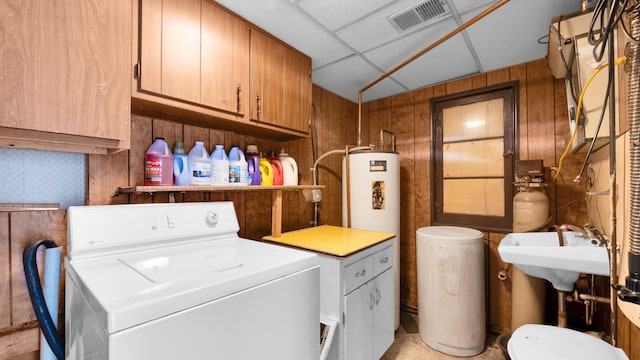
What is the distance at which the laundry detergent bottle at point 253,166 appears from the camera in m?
1.70

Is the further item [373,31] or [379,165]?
[379,165]

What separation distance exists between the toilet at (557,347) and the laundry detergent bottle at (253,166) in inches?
59.7

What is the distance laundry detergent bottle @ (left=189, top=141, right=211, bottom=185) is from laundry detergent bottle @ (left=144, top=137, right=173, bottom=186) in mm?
99

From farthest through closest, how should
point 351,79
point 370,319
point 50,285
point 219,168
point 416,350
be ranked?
point 351,79
point 416,350
point 370,319
point 219,168
point 50,285

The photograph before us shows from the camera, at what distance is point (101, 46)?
0.98 m

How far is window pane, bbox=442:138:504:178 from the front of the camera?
91.9 inches

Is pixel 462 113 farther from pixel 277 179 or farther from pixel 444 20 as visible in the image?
pixel 277 179

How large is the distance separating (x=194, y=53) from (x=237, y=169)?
2.00 feet

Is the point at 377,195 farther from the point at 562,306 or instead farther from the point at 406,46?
the point at 562,306

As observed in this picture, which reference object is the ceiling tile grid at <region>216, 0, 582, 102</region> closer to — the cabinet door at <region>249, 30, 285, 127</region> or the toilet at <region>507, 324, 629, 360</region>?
the cabinet door at <region>249, 30, 285, 127</region>

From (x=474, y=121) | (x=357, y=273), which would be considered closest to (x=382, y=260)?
(x=357, y=273)

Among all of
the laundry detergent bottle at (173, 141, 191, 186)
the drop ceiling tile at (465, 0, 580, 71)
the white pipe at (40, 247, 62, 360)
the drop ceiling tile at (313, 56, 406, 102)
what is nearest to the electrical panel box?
the drop ceiling tile at (465, 0, 580, 71)

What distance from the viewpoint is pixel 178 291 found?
75cm

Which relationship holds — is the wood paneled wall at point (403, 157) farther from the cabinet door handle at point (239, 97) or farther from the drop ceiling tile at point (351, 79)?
the cabinet door handle at point (239, 97)
